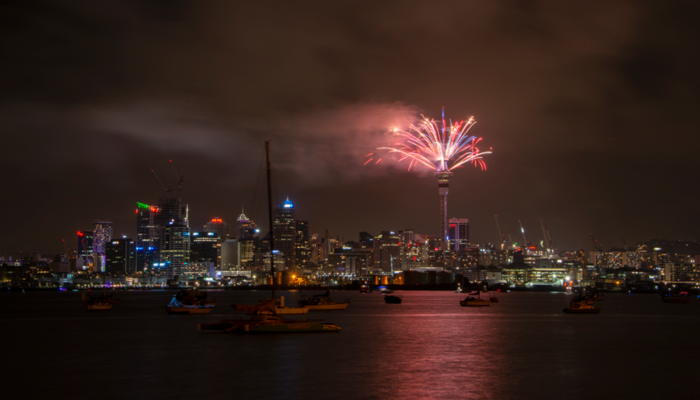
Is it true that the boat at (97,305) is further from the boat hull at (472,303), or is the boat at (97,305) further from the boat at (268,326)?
the boat hull at (472,303)

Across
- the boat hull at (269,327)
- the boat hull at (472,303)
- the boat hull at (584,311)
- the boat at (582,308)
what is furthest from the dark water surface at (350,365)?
the boat hull at (472,303)

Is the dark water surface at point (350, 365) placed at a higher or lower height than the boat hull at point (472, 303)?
higher

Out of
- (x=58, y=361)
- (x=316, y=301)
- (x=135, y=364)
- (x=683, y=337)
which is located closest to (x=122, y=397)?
(x=135, y=364)

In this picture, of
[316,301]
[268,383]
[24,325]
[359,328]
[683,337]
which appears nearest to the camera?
[268,383]

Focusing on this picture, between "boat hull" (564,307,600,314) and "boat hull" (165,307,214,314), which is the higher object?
"boat hull" (165,307,214,314)

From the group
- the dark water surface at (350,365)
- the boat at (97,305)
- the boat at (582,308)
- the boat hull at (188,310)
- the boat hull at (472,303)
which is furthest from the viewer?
the boat hull at (472,303)

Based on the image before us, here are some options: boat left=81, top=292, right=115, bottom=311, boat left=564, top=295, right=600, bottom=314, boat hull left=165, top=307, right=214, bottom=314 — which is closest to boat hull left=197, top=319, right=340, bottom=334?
boat hull left=165, top=307, right=214, bottom=314

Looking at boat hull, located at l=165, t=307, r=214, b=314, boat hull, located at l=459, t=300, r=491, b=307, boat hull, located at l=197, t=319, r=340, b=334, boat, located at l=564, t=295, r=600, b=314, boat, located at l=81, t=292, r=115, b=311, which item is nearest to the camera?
boat hull, located at l=197, t=319, r=340, b=334

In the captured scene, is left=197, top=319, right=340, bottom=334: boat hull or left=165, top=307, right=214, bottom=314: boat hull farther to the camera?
left=165, top=307, right=214, bottom=314: boat hull

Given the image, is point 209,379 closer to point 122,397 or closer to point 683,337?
point 122,397

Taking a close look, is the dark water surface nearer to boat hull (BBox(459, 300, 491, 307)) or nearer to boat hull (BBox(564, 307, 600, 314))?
boat hull (BBox(564, 307, 600, 314))

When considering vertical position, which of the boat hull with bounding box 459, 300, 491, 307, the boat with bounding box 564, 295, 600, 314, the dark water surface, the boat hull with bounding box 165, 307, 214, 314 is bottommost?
the boat hull with bounding box 459, 300, 491, 307
